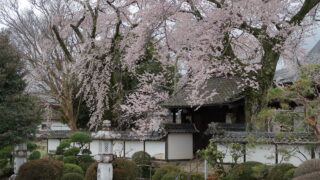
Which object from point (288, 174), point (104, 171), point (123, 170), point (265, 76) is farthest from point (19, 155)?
point (265, 76)

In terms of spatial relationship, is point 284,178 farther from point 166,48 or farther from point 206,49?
point 166,48

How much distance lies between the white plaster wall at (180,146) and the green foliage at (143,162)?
1.45 meters

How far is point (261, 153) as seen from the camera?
13.8 m

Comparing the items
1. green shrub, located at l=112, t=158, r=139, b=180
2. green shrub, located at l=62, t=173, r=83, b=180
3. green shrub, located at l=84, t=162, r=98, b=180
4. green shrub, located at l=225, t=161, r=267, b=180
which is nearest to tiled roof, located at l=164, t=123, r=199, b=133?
green shrub, located at l=62, t=173, r=83, b=180

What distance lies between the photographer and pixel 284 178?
1106 cm

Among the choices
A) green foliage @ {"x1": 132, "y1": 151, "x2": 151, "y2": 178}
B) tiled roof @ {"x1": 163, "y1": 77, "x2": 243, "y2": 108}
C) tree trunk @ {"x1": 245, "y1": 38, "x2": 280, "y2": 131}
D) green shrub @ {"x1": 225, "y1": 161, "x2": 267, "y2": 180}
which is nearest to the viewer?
green shrub @ {"x1": 225, "y1": 161, "x2": 267, "y2": 180}

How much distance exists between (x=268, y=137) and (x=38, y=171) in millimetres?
6827

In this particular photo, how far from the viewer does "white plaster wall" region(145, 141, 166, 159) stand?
59.5 feet

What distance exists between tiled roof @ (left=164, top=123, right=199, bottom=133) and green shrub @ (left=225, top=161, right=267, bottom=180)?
5.81m

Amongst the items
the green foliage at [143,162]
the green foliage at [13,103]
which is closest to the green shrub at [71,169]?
the green foliage at [13,103]

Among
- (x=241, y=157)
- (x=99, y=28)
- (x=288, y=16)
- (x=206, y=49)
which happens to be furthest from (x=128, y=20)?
(x=241, y=157)

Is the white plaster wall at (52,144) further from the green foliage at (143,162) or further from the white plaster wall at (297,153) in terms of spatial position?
the white plaster wall at (297,153)

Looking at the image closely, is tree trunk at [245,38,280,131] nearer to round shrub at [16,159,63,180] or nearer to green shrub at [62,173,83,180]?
green shrub at [62,173,83,180]

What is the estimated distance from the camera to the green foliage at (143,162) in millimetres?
15977
